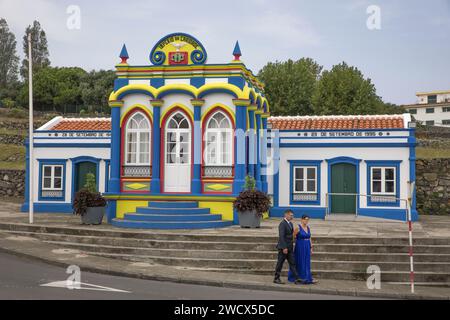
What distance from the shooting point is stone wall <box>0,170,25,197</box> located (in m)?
28.5

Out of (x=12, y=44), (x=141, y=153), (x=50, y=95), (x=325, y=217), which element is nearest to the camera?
(x=141, y=153)

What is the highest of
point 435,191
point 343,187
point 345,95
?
point 345,95

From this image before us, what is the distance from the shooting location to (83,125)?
2525 centimetres

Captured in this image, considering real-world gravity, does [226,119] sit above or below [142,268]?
above

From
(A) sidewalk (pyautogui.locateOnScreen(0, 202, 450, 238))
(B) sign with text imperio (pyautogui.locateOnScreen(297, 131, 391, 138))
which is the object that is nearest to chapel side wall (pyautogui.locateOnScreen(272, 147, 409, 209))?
(B) sign with text imperio (pyautogui.locateOnScreen(297, 131, 391, 138))

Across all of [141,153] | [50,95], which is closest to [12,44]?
[50,95]

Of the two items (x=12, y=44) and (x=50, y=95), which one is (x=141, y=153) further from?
(x=12, y=44)

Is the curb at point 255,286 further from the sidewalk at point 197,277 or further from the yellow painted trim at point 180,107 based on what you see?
the yellow painted trim at point 180,107

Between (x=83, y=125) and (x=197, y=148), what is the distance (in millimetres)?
8609

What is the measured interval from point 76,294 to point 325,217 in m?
12.4

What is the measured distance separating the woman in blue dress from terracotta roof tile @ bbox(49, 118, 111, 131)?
14.0 meters

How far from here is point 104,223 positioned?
1825cm

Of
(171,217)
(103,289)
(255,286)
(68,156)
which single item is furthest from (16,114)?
(255,286)

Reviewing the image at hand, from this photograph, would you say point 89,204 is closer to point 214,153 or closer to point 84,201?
point 84,201
